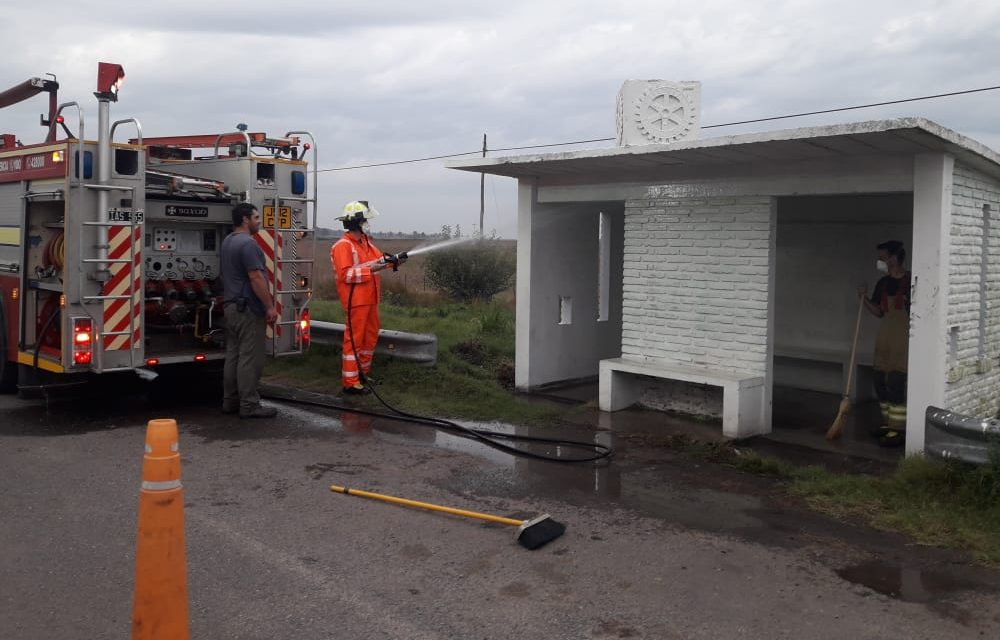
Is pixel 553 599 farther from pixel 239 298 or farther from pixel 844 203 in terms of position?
pixel 844 203

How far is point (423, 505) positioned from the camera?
629 centimetres

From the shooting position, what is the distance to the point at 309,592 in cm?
486

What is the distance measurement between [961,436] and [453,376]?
229 inches

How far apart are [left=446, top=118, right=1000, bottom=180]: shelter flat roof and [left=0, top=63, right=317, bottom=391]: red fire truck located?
216cm

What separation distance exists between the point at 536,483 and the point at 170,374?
6399 millimetres

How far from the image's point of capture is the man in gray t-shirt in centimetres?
906

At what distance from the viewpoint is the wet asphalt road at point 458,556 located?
4543 mm

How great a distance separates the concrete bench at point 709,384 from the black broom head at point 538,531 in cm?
329

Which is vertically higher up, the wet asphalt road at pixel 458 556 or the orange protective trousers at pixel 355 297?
the orange protective trousers at pixel 355 297

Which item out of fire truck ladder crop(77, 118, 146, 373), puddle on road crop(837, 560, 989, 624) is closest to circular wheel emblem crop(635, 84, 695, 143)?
fire truck ladder crop(77, 118, 146, 373)

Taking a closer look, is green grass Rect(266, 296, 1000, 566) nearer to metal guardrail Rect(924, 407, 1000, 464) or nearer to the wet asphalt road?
metal guardrail Rect(924, 407, 1000, 464)

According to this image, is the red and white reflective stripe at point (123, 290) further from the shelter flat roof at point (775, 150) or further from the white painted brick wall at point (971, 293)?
the white painted brick wall at point (971, 293)

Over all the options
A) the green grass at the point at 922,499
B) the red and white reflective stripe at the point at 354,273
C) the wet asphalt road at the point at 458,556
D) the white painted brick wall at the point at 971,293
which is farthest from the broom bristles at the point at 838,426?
the red and white reflective stripe at the point at 354,273

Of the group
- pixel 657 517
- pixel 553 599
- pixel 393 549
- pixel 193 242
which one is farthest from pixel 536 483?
pixel 193 242
